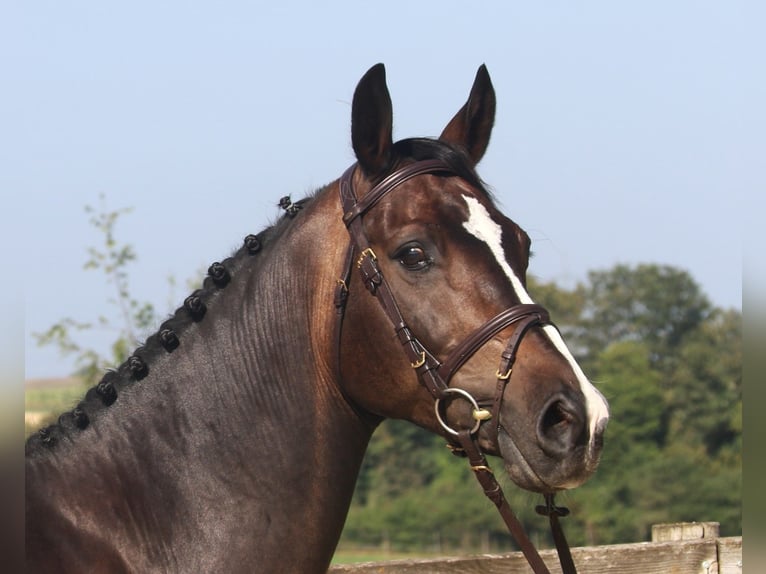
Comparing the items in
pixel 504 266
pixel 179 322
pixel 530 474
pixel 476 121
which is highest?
pixel 476 121

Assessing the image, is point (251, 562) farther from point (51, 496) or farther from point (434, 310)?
point (434, 310)

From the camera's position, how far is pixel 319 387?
3.49 metres

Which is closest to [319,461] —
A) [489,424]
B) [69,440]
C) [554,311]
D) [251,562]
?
[251,562]

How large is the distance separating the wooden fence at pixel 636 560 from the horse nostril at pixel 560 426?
2.12m

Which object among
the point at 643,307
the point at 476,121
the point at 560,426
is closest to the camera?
the point at 560,426

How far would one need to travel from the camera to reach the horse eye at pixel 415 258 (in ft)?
11.0

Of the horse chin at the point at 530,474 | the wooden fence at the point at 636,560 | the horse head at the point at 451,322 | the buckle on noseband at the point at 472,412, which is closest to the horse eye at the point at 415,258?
the horse head at the point at 451,322

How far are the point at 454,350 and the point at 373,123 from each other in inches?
35.2

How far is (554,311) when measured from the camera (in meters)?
55.0

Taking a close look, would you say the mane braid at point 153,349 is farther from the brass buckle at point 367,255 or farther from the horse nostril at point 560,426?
the horse nostril at point 560,426

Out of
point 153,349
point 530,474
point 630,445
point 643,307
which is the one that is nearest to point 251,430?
point 153,349

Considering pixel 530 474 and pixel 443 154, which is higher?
pixel 443 154

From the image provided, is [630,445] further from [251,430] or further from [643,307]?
[251,430]

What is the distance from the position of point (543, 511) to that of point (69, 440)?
166 centimetres
